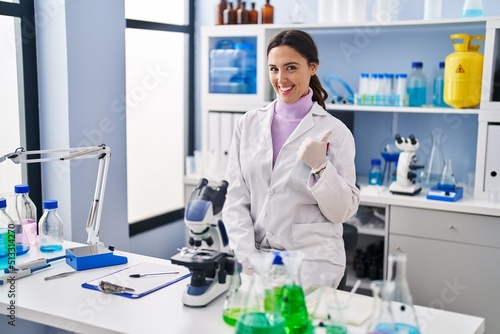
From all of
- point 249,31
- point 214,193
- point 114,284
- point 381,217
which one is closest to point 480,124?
point 381,217

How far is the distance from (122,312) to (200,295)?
230mm

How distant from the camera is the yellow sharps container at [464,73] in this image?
3.09 metres

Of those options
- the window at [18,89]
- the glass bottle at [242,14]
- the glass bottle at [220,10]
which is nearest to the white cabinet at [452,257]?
the glass bottle at [242,14]

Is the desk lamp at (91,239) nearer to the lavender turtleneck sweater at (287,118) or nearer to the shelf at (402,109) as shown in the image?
the lavender turtleneck sweater at (287,118)

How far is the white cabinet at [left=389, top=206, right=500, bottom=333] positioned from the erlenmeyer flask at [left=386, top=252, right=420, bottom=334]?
1738mm

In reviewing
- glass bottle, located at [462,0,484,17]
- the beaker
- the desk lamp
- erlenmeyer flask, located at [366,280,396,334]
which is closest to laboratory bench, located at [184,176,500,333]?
the beaker

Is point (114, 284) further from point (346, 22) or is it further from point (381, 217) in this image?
point (346, 22)

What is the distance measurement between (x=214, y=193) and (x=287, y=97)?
68 centimetres

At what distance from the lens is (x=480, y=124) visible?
3084mm

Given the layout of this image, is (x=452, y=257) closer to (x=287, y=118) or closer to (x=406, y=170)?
(x=406, y=170)

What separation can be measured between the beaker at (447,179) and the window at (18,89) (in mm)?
2082

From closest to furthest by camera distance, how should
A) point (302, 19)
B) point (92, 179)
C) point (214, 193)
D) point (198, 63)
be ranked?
point (214, 193), point (92, 179), point (302, 19), point (198, 63)

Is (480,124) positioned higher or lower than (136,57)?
lower

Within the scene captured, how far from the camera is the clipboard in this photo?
6.23 feet
